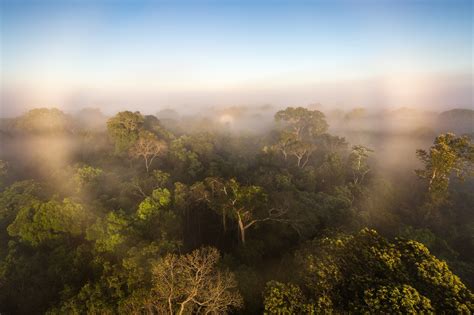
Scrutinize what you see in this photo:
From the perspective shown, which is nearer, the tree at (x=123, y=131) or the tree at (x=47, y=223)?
the tree at (x=47, y=223)

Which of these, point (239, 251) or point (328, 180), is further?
point (328, 180)

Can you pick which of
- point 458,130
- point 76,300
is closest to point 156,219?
point 76,300

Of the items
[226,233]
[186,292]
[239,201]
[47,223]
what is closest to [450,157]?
[239,201]

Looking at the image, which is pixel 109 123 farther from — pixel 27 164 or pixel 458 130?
pixel 458 130

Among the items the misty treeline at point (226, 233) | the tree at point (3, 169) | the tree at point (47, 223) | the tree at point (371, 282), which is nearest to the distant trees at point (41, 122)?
the misty treeline at point (226, 233)

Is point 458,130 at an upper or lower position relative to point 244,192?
lower

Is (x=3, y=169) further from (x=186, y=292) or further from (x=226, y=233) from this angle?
(x=186, y=292)

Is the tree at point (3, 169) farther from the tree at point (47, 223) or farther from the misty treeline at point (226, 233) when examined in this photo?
the tree at point (47, 223)
